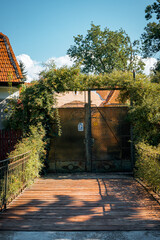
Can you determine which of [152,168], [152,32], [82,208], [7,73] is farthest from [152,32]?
[82,208]

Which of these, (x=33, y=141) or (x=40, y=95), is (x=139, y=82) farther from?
(x=33, y=141)

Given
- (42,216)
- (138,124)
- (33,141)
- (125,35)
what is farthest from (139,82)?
(125,35)

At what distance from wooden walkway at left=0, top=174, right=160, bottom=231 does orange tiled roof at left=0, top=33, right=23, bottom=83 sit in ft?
20.3

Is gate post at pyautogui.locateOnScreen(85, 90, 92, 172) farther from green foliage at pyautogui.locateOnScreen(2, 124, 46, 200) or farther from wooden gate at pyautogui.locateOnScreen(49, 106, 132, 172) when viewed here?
green foliage at pyautogui.locateOnScreen(2, 124, 46, 200)

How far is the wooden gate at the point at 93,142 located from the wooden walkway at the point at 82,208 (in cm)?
170

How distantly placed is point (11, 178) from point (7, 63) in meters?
8.26

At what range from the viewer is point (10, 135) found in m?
7.42

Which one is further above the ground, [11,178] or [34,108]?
[34,108]

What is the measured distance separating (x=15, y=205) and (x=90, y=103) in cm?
483

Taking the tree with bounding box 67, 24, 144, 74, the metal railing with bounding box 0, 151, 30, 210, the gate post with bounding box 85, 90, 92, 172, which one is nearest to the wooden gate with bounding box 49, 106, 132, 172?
the gate post with bounding box 85, 90, 92, 172

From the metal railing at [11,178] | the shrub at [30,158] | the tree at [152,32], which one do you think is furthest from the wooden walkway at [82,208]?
the tree at [152,32]

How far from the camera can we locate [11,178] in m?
4.99

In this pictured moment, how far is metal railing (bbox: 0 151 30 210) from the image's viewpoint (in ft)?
14.8

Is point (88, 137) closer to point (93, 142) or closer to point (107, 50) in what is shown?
point (93, 142)
